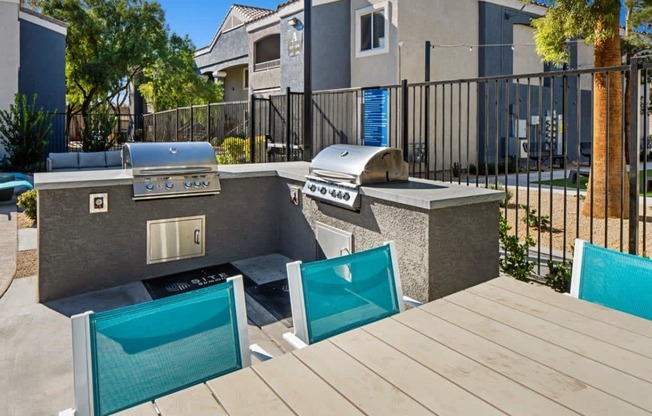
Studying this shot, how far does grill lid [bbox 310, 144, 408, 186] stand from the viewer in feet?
13.9

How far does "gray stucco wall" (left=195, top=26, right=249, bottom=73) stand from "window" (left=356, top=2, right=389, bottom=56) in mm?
8352

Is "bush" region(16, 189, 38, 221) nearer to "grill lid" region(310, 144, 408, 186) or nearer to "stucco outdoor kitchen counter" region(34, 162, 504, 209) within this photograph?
"stucco outdoor kitchen counter" region(34, 162, 504, 209)

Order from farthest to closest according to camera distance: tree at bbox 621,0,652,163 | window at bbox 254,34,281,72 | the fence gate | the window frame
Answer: window at bbox 254,34,281,72 < the window frame < tree at bbox 621,0,652,163 < the fence gate

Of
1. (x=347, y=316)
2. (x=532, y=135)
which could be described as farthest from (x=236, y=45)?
(x=347, y=316)

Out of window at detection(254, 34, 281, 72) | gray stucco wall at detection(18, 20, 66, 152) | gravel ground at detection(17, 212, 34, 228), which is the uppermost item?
window at detection(254, 34, 281, 72)

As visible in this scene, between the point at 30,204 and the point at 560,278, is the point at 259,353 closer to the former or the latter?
the point at 560,278

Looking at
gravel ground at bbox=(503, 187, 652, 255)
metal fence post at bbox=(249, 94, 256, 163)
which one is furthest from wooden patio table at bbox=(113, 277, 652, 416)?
metal fence post at bbox=(249, 94, 256, 163)

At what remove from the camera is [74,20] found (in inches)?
851

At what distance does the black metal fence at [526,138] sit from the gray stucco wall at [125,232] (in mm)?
1995

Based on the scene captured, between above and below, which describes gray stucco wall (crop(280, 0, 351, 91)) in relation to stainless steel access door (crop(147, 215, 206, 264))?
above

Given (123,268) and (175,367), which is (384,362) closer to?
(175,367)

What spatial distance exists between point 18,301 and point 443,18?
15.0 metres

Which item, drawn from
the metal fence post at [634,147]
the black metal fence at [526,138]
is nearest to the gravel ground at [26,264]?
the black metal fence at [526,138]

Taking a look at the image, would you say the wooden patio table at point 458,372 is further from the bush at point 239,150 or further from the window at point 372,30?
the window at point 372,30
